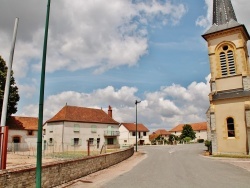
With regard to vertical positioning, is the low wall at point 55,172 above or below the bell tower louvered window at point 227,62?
below

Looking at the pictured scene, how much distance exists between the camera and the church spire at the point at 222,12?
28.9 meters

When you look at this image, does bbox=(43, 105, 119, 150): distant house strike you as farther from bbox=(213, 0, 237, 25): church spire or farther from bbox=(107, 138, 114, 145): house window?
bbox=(213, 0, 237, 25): church spire

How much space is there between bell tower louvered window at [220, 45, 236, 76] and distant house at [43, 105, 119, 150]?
845 inches

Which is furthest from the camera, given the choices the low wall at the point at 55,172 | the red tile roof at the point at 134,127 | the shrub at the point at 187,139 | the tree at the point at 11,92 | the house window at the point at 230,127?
the shrub at the point at 187,139

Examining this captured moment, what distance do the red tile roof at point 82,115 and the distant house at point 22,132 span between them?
3508 mm

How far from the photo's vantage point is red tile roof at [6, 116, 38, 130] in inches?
1560

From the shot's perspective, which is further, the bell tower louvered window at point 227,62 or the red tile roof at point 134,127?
the red tile roof at point 134,127

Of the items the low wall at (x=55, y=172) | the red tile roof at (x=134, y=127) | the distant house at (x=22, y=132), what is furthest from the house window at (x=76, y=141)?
the red tile roof at (x=134, y=127)

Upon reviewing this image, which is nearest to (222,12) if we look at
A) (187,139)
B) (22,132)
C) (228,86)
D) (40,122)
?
(228,86)

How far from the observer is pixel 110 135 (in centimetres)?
4872

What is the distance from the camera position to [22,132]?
131 ft

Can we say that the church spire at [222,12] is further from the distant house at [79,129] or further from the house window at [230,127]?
the distant house at [79,129]

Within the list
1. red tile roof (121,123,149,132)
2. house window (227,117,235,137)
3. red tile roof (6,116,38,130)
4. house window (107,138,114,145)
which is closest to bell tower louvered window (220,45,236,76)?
house window (227,117,235,137)

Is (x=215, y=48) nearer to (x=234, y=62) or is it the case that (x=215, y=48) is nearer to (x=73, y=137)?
(x=234, y=62)
